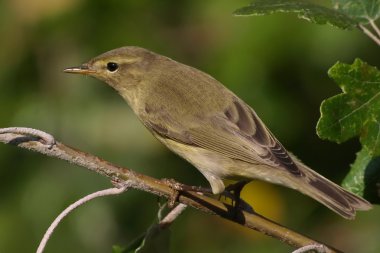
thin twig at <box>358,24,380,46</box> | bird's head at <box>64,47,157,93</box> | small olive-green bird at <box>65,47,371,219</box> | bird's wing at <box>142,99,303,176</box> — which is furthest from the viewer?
bird's head at <box>64,47,157,93</box>

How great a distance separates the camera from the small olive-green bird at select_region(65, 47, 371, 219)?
3.95 meters

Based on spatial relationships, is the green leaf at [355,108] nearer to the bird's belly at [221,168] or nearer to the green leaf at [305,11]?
the green leaf at [305,11]

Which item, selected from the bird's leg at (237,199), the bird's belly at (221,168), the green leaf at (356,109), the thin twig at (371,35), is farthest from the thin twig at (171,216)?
the thin twig at (371,35)

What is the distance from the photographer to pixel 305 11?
301 centimetres

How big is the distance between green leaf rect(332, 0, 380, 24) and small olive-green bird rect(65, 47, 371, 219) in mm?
868

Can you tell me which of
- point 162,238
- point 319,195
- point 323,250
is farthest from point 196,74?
point 323,250

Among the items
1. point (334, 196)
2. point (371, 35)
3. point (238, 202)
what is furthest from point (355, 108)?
point (334, 196)

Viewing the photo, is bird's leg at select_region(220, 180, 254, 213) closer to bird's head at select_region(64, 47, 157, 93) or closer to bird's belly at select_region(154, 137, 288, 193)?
bird's belly at select_region(154, 137, 288, 193)

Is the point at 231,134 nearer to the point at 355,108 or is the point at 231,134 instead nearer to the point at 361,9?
the point at 361,9

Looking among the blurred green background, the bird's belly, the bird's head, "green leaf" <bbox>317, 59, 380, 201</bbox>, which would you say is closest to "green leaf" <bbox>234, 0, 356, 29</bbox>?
"green leaf" <bbox>317, 59, 380, 201</bbox>

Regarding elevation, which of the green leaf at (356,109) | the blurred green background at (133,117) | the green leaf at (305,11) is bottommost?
the blurred green background at (133,117)

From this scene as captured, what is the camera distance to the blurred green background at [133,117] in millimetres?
5531

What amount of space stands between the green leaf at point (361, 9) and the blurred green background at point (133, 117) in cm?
222

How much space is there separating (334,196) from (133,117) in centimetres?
288
